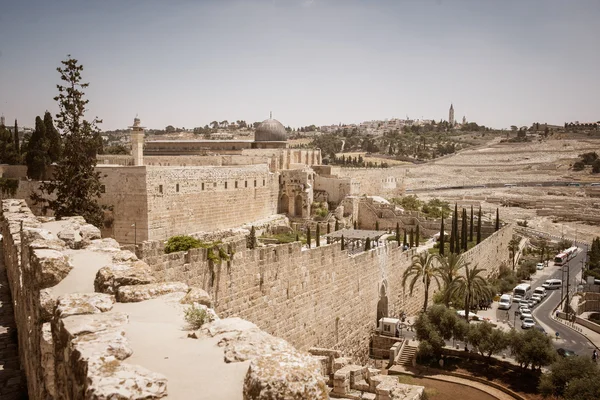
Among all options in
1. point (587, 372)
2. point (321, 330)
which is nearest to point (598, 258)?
point (587, 372)

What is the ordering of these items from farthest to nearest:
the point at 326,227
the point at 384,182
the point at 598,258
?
the point at 384,182, the point at 598,258, the point at 326,227

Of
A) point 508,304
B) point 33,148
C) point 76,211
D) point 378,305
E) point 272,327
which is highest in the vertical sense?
point 33,148

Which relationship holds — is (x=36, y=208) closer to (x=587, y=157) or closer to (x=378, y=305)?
(x=378, y=305)

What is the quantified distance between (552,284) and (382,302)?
15.1 meters

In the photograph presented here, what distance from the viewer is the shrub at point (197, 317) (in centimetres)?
337

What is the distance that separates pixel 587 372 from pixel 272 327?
25.8 ft

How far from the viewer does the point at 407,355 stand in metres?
14.4

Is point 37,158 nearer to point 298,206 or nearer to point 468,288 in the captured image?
point 298,206

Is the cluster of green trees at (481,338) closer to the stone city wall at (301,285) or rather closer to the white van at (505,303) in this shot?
the stone city wall at (301,285)

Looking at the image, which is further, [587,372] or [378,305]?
[378,305]

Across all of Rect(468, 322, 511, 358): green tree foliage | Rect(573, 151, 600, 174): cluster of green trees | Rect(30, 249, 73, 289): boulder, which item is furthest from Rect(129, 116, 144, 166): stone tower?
Rect(573, 151, 600, 174): cluster of green trees

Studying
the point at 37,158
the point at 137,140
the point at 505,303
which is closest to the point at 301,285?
the point at 505,303

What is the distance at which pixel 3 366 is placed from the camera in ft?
23.4

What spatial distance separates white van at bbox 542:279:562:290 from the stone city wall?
1289 cm
